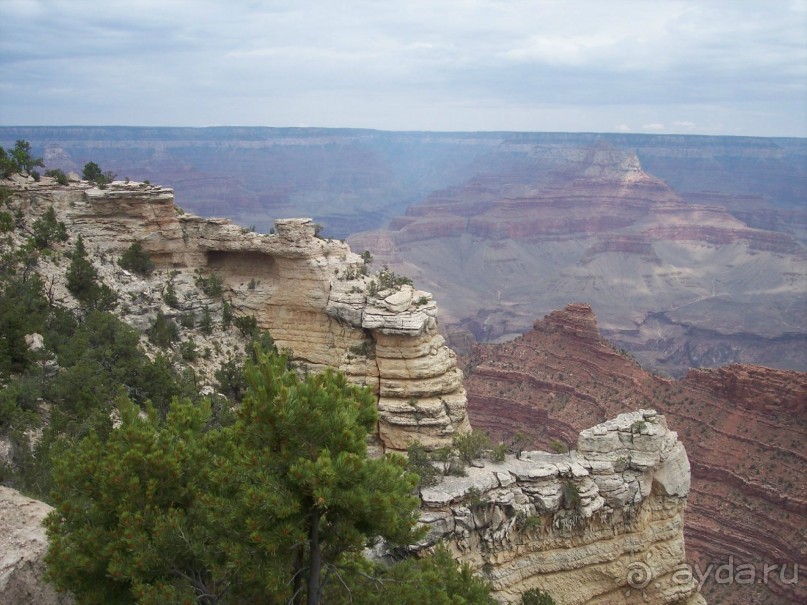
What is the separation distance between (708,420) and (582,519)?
2920 centimetres

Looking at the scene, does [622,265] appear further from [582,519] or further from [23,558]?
[23,558]

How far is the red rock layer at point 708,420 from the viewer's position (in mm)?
37062

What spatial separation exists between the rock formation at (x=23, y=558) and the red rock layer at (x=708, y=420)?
22.3m

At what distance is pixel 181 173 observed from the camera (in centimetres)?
17700

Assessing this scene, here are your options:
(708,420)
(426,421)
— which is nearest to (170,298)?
(426,421)

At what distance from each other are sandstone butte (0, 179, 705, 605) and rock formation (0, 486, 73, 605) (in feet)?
0.13

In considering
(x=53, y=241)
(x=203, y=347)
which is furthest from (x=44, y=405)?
(x=53, y=241)

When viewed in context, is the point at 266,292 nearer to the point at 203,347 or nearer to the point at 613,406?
the point at 203,347

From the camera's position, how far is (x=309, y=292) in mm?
28359

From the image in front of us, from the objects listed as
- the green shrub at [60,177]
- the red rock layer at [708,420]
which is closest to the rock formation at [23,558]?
the green shrub at [60,177]

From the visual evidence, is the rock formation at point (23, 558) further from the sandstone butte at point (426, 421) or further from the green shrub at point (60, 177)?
the green shrub at point (60, 177)

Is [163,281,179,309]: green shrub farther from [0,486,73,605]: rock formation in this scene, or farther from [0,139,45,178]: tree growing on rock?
[0,486,73,605]: rock formation

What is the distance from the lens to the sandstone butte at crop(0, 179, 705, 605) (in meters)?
19.1

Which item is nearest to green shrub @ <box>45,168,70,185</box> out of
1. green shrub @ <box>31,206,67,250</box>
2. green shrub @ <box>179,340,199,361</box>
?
green shrub @ <box>31,206,67,250</box>
